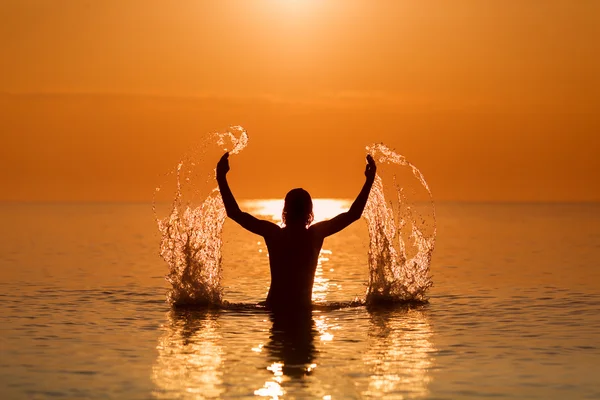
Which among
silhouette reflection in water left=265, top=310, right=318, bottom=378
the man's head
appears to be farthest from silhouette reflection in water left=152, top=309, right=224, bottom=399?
the man's head

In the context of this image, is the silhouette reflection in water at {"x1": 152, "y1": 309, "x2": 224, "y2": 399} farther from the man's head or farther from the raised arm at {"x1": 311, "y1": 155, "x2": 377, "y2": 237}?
the raised arm at {"x1": 311, "y1": 155, "x2": 377, "y2": 237}

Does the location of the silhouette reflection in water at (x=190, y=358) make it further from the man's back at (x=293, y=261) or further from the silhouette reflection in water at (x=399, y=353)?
the silhouette reflection in water at (x=399, y=353)

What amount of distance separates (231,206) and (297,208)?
3.75 ft

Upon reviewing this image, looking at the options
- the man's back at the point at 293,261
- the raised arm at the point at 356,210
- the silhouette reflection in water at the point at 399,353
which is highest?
the raised arm at the point at 356,210

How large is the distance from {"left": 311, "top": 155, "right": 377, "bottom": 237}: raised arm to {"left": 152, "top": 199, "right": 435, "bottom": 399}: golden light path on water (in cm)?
172

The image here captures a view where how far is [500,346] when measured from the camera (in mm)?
15664

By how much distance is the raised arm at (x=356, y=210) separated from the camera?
1628 cm

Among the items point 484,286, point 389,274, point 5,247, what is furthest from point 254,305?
point 5,247

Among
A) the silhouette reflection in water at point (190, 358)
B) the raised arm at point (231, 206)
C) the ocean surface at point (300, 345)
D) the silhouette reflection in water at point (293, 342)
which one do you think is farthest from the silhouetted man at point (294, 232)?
the silhouette reflection in water at point (190, 358)

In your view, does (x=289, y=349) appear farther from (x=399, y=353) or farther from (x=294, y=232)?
(x=294, y=232)

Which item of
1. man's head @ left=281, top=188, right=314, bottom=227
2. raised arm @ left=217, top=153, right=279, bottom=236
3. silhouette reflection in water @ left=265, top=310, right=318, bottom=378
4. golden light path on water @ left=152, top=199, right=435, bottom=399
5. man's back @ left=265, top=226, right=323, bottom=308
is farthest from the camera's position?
man's back @ left=265, top=226, right=323, bottom=308

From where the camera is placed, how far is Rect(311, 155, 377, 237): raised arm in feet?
53.4

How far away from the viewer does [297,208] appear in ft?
→ 54.7

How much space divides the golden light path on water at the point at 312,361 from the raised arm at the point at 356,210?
1725 mm
